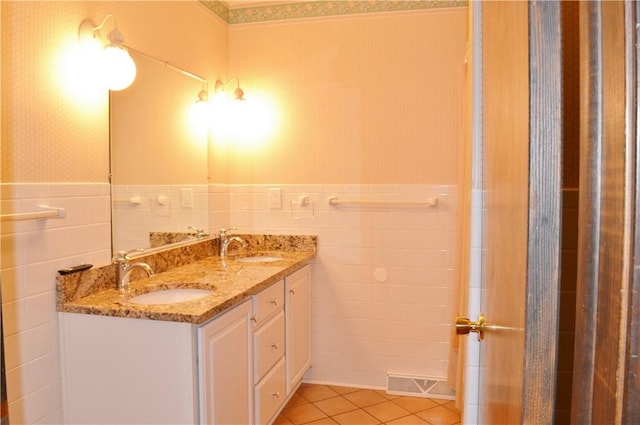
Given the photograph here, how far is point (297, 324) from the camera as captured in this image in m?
2.86

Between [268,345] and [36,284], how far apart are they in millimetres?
1094

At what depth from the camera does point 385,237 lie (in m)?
3.07

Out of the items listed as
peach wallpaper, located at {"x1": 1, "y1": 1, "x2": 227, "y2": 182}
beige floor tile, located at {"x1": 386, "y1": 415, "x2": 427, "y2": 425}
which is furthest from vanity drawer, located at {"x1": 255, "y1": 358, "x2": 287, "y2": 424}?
peach wallpaper, located at {"x1": 1, "y1": 1, "x2": 227, "y2": 182}

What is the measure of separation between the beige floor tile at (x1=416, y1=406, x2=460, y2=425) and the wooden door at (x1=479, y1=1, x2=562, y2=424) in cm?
221

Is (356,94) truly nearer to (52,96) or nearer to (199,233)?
(199,233)

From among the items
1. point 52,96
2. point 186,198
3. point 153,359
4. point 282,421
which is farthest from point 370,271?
point 52,96

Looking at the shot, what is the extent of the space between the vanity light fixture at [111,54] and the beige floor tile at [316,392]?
213 centimetres

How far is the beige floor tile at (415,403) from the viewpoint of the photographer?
9.49ft

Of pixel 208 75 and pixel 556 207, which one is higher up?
pixel 208 75

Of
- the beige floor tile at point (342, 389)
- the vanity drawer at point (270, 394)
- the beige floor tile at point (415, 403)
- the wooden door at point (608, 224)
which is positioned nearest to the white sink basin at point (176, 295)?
the vanity drawer at point (270, 394)

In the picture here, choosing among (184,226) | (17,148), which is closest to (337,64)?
(184,226)

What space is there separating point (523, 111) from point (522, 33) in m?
0.09

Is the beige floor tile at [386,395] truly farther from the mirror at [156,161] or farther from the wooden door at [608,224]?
the wooden door at [608,224]

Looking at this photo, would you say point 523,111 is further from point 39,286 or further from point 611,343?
point 39,286
